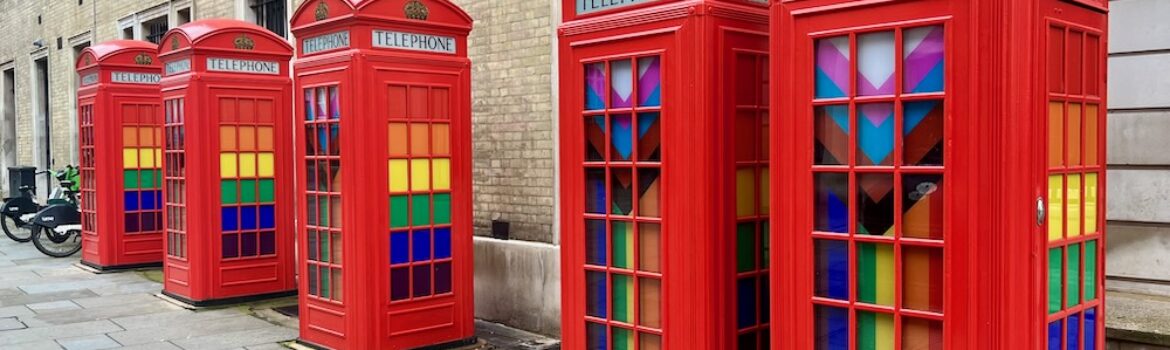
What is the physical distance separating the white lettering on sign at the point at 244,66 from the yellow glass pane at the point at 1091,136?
7.97m

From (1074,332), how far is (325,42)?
5484mm

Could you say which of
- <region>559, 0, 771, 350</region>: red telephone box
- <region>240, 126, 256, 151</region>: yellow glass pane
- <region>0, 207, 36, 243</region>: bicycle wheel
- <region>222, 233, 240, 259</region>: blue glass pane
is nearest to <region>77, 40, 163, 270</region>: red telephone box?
<region>0, 207, 36, 243</region>: bicycle wheel

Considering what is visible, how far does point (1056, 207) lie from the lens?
12.0 ft

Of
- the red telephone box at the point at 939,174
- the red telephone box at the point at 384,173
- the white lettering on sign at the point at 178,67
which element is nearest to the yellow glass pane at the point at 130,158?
the white lettering on sign at the point at 178,67

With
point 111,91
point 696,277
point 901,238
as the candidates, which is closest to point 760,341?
point 696,277

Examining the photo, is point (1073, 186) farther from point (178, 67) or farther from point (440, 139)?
point (178, 67)

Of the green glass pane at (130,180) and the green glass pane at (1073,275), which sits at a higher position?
the green glass pane at (130,180)

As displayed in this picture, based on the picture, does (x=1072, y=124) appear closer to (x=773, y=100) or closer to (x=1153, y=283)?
(x=773, y=100)

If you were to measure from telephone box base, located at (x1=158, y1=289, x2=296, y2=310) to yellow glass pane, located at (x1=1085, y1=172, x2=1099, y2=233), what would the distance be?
8204 mm

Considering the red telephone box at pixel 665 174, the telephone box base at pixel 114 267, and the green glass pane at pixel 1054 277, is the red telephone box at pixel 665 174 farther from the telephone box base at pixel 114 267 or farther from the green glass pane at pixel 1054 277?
the telephone box base at pixel 114 267

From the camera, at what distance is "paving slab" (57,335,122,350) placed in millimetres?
7688

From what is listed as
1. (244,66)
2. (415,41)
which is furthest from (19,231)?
(415,41)

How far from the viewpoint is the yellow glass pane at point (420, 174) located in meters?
7.14

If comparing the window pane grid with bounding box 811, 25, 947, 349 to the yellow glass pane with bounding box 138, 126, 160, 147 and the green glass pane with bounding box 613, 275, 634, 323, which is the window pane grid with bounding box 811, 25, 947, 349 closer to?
the green glass pane with bounding box 613, 275, 634, 323
